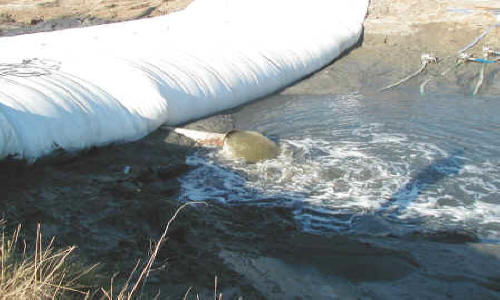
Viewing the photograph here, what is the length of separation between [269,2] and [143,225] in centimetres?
625

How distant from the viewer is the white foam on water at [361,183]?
4.31 metres

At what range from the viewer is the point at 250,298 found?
9.93ft

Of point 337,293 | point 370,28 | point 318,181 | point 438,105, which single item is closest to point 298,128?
point 318,181

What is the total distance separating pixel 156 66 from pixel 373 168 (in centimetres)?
266

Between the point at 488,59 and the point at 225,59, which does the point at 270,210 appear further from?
the point at 488,59

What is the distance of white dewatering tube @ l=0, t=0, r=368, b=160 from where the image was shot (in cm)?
484

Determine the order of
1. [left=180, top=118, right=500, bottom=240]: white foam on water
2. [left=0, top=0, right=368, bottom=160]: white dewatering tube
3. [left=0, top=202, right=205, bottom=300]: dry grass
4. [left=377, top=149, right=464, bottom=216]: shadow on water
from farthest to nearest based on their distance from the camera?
[left=0, top=0, right=368, bottom=160]: white dewatering tube → [left=377, top=149, right=464, bottom=216]: shadow on water → [left=180, top=118, right=500, bottom=240]: white foam on water → [left=0, top=202, right=205, bottom=300]: dry grass

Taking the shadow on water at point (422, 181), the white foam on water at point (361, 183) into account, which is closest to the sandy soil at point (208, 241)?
the white foam on water at point (361, 183)

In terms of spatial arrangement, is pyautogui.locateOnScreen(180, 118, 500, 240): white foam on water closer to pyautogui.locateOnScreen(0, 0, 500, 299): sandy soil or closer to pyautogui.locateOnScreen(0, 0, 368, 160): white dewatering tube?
pyautogui.locateOnScreen(0, 0, 500, 299): sandy soil

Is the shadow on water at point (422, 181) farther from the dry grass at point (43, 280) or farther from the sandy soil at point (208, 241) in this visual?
the dry grass at point (43, 280)

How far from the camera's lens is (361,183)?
489 cm

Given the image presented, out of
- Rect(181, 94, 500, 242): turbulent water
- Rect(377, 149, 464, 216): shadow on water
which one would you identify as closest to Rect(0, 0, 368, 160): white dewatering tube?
Rect(181, 94, 500, 242): turbulent water

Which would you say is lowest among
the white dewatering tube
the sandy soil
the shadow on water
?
the shadow on water

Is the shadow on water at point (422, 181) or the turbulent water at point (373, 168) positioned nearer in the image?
the turbulent water at point (373, 168)
